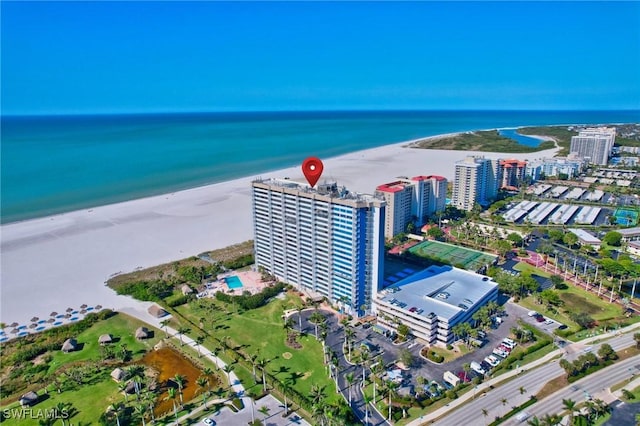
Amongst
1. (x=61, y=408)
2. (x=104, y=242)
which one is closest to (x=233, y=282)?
(x=61, y=408)

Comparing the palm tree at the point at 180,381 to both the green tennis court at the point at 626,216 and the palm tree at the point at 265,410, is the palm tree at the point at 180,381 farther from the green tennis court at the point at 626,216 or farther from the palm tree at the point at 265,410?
the green tennis court at the point at 626,216

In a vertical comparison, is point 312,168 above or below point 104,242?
above

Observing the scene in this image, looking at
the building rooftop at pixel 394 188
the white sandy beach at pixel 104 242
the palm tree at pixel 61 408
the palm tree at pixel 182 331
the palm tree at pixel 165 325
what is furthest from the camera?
the building rooftop at pixel 394 188

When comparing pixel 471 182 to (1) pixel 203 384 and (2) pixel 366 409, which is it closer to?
(2) pixel 366 409

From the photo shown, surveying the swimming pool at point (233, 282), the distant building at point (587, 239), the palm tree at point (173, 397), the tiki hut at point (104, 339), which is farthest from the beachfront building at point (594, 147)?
the tiki hut at point (104, 339)

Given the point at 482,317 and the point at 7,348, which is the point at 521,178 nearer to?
the point at 482,317
